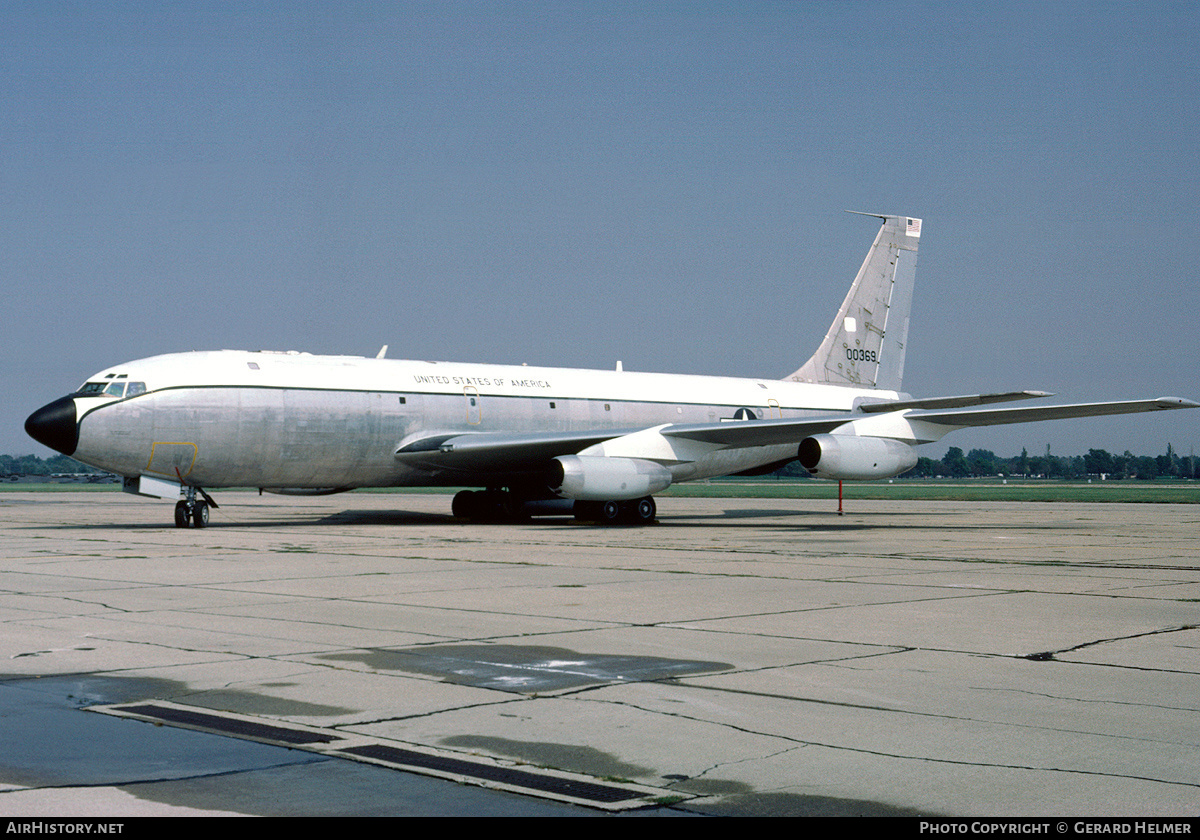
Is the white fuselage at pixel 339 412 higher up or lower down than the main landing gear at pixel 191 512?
higher up

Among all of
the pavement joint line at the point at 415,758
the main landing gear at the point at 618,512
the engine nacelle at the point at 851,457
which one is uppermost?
the engine nacelle at the point at 851,457

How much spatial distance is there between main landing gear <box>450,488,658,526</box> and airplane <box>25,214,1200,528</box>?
1.6 inches

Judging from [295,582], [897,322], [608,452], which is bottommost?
[295,582]

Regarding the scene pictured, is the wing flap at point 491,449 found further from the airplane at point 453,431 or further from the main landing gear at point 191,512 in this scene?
the main landing gear at point 191,512

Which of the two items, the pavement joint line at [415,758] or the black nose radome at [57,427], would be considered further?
the black nose radome at [57,427]

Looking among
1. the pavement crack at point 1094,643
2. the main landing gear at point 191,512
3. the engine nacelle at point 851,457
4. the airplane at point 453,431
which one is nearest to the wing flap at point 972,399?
the airplane at point 453,431

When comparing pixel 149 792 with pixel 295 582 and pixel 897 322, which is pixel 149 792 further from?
pixel 897 322

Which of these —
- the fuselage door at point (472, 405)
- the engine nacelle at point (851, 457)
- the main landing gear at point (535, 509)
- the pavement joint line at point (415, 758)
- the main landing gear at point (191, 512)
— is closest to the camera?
the pavement joint line at point (415, 758)

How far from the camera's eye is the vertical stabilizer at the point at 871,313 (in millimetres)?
35906

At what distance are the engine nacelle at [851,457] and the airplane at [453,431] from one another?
0.12ft

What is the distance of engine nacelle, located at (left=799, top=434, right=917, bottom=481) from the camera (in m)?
25.3

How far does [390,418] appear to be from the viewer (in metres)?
26.7

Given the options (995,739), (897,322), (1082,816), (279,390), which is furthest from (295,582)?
(897,322)

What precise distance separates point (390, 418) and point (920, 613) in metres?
17.6
